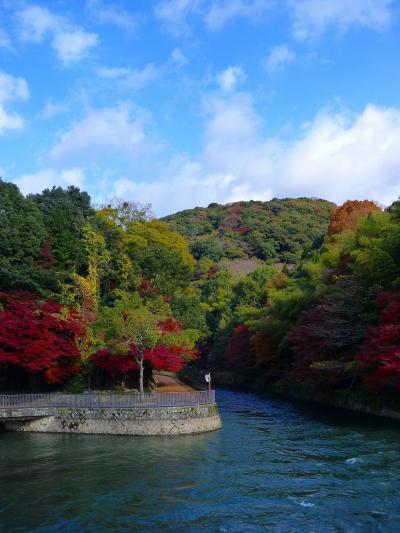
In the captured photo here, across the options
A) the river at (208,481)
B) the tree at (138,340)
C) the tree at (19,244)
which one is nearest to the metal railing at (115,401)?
the tree at (138,340)

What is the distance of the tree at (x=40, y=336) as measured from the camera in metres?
37.2

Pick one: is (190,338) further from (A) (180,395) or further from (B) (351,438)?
(B) (351,438)

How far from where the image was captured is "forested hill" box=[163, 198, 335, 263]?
153175mm

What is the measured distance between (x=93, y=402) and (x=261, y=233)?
134282 millimetres

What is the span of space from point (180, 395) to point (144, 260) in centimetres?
1916

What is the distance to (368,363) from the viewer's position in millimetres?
37375

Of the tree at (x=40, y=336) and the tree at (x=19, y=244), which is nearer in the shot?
the tree at (x=40, y=336)

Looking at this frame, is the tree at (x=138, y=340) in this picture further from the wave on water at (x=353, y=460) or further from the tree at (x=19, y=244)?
the wave on water at (x=353, y=460)

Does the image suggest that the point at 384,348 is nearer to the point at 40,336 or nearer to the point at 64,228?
the point at 40,336

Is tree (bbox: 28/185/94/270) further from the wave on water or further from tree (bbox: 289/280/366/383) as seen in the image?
the wave on water

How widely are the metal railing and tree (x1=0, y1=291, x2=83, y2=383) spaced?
2902mm

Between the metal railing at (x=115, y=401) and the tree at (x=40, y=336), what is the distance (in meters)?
2.90

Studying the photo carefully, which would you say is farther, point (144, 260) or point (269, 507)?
point (144, 260)

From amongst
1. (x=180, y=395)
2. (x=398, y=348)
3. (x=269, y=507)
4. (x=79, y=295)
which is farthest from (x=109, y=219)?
(x=269, y=507)
